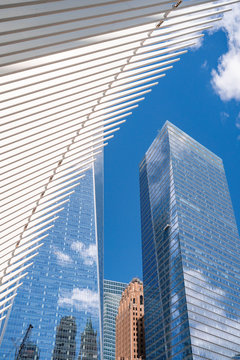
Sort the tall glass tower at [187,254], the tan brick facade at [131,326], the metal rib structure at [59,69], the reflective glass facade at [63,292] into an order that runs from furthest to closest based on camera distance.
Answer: the tan brick facade at [131,326], the reflective glass facade at [63,292], the tall glass tower at [187,254], the metal rib structure at [59,69]

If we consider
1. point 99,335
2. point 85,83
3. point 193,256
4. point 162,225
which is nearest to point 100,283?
point 99,335

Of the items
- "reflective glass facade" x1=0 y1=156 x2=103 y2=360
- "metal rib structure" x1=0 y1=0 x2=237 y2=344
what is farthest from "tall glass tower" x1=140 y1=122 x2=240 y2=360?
"metal rib structure" x1=0 y1=0 x2=237 y2=344

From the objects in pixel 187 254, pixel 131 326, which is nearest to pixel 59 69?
pixel 187 254

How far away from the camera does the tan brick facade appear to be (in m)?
127

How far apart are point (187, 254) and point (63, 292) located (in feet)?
170

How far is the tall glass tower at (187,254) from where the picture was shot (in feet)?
287

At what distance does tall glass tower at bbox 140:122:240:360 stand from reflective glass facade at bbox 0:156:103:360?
2541cm

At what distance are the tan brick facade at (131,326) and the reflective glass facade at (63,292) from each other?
11.1 m

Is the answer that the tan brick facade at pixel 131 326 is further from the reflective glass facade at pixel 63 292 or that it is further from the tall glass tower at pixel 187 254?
the tall glass tower at pixel 187 254

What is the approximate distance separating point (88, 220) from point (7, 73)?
484ft

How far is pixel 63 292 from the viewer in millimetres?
127438

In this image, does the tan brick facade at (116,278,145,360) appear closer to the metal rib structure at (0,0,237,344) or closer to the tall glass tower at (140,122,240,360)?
the tall glass tower at (140,122,240,360)

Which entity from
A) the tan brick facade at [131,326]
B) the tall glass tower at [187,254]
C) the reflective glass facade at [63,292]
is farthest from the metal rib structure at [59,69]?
the tan brick facade at [131,326]

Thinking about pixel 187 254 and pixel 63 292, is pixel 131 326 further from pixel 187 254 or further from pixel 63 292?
pixel 187 254
